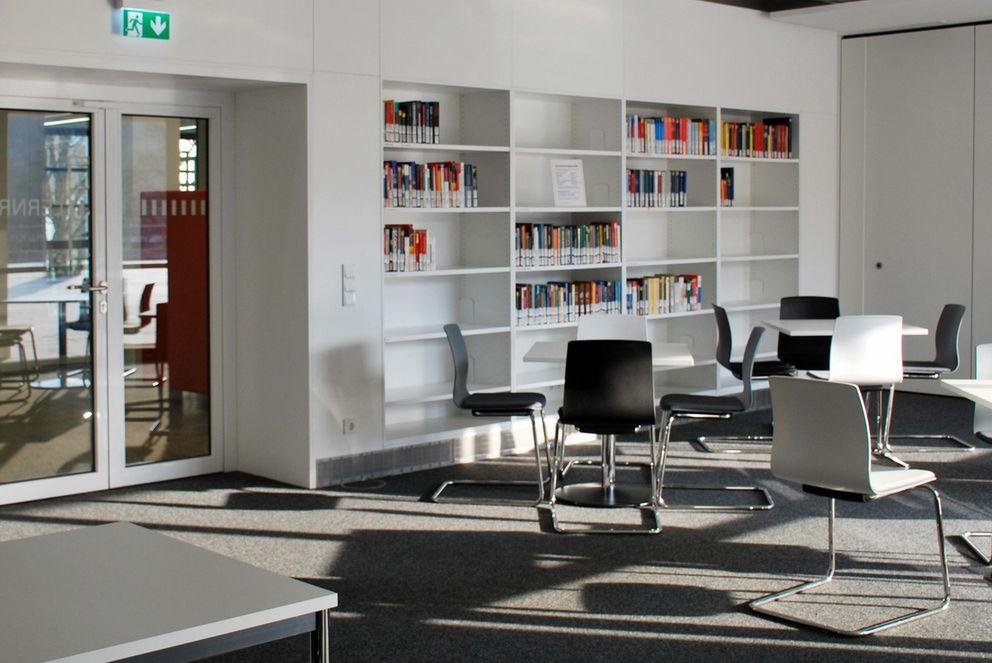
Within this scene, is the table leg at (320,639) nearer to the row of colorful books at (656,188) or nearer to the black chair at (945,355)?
the black chair at (945,355)

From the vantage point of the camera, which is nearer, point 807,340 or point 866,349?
point 866,349

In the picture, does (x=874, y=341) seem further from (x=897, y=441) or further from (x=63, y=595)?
(x=63, y=595)

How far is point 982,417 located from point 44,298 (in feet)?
16.5

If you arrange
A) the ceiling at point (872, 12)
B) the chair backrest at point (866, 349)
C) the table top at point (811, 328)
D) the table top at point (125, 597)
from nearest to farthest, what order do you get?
the table top at point (125, 597)
the chair backrest at point (866, 349)
the table top at point (811, 328)
the ceiling at point (872, 12)

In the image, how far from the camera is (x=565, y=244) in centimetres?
886

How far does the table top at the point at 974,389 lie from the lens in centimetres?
536

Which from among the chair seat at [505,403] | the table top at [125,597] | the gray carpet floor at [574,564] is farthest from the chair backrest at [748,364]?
the table top at [125,597]

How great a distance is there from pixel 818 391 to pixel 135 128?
440 centimetres

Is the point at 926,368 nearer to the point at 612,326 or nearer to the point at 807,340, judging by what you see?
the point at 807,340

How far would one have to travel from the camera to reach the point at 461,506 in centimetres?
691

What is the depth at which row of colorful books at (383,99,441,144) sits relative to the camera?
25.5 feet

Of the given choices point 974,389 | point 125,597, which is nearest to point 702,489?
point 974,389

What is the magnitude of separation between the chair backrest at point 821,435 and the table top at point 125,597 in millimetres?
2746

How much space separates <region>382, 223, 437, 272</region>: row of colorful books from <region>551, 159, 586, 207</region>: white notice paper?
4.34 ft
